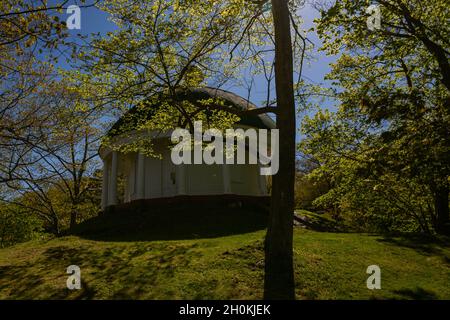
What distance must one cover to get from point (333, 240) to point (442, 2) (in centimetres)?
825

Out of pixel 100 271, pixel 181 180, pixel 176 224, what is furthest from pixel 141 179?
pixel 100 271

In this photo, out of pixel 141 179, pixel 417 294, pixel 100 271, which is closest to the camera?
pixel 417 294

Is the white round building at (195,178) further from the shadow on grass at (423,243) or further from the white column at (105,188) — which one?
the shadow on grass at (423,243)

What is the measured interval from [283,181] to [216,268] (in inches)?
108

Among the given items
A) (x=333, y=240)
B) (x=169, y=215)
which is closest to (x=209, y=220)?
(x=169, y=215)

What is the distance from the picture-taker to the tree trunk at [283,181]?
8.41 meters

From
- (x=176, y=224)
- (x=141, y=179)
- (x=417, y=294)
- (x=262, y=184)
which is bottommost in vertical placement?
(x=417, y=294)

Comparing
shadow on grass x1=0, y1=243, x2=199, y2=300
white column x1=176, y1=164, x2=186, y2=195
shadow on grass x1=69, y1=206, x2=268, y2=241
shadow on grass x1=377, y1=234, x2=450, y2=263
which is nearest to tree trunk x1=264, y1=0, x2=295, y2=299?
shadow on grass x1=0, y1=243, x2=199, y2=300

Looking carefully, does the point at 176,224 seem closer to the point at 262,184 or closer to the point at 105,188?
the point at 262,184

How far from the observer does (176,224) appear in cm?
1736

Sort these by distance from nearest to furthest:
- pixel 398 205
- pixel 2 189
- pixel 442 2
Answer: pixel 442 2 → pixel 398 205 → pixel 2 189

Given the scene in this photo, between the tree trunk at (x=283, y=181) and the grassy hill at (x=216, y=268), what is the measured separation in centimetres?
37

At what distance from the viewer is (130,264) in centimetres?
1023
